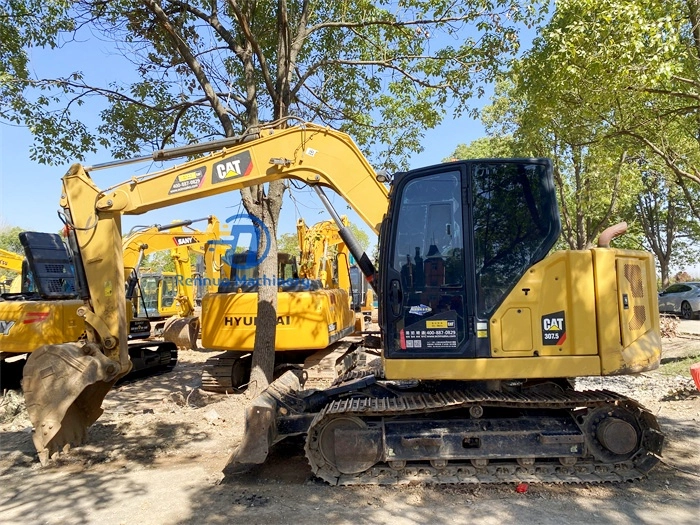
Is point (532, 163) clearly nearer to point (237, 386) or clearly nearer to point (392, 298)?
point (392, 298)

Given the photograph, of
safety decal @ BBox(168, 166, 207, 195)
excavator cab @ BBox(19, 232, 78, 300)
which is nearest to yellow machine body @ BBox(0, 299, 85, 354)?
excavator cab @ BBox(19, 232, 78, 300)

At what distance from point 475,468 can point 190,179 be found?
405cm

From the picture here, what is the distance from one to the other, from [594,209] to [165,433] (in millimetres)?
17494

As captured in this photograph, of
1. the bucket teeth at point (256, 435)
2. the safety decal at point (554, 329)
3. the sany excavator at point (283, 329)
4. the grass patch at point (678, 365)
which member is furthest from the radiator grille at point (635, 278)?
the grass patch at point (678, 365)

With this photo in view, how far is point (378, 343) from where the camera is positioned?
6875 millimetres

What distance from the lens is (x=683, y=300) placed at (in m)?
19.6

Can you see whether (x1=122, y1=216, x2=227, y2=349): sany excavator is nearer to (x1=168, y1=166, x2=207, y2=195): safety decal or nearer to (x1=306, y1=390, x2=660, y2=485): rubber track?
(x1=168, y1=166, x2=207, y2=195): safety decal

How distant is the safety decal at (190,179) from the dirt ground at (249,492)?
287cm

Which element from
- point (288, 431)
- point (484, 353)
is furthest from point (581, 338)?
point (288, 431)

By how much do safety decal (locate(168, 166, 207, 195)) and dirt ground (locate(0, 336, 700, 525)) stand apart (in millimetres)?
2868

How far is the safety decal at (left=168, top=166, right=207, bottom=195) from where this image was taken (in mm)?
5492

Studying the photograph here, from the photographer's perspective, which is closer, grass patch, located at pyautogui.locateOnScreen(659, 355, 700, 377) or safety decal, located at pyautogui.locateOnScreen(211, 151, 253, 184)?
safety decal, located at pyautogui.locateOnScreen(211, 151, 253, 184)

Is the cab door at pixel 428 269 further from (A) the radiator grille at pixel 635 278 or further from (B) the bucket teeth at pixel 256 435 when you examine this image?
(A) the radiator grille at pixel 635 278

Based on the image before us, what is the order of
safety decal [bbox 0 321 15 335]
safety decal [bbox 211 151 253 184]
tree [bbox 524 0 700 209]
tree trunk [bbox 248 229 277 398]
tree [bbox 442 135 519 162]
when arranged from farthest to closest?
tree [bbox 442 135 519 162], safety decal [bbox 0 321 15 335], tree [bbox 524 0 700 209], tree trunk [bbox 248 229 277 398], safety decal [bbox 211 151 253 184]
